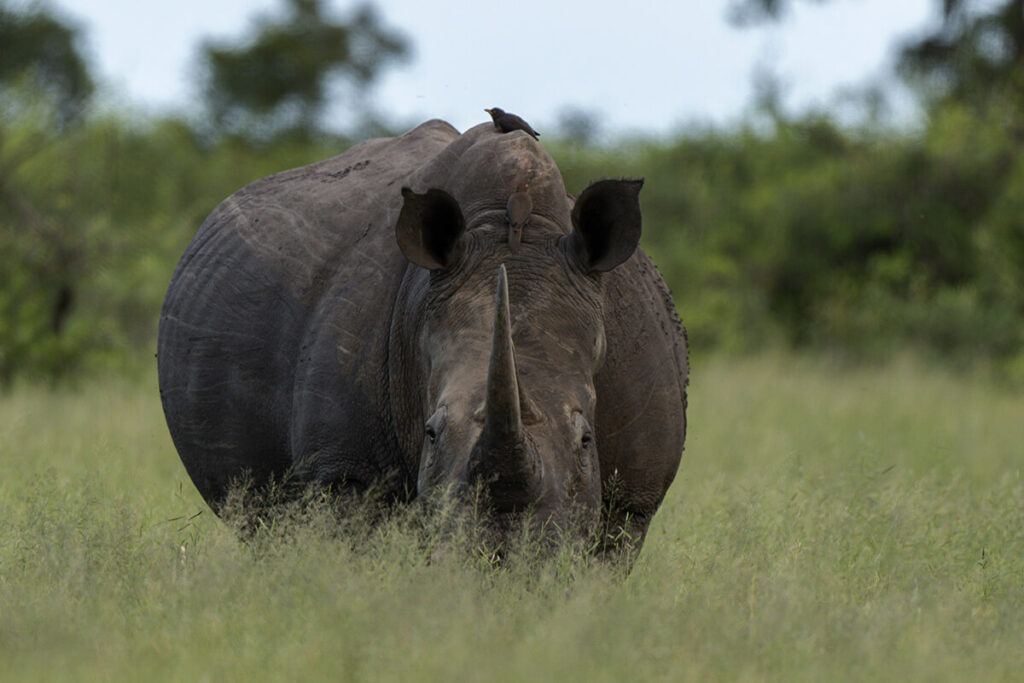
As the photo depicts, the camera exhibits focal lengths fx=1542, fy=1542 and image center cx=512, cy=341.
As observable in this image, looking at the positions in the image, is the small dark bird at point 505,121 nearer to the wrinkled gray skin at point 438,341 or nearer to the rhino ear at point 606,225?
the wrinkled gray skin at point 438,341

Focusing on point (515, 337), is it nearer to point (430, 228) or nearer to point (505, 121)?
point (430, 228)

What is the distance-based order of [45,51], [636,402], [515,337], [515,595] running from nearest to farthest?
1. [515,595]
2. [515,337]
3. [636,402]
4. [45,51]

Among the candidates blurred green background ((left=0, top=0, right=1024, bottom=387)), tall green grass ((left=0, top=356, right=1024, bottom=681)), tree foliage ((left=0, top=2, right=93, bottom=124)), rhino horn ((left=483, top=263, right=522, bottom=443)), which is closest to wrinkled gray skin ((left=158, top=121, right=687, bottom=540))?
rhino horn ((left=483, top=263, right=522, bottom=443))

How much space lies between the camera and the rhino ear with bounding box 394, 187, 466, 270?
478 centimetres

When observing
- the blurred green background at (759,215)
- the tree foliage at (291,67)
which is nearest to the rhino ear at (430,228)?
the blurred green background at (759,215)

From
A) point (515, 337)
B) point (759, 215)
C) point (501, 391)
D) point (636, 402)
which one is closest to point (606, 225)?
point (515, 337)

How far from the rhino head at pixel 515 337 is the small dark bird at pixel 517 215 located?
0.02 m

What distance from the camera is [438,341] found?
189 inches

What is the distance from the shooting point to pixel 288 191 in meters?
6.18

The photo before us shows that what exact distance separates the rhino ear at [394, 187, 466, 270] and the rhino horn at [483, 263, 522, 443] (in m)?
0.69

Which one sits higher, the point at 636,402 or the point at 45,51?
the point at 45,51

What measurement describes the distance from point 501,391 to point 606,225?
38.5 inches

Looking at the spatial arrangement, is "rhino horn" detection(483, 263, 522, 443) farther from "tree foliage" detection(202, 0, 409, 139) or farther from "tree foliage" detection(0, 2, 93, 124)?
"tree foliage" detection(202, 0, 409, 139)

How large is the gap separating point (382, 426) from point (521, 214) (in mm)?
877
